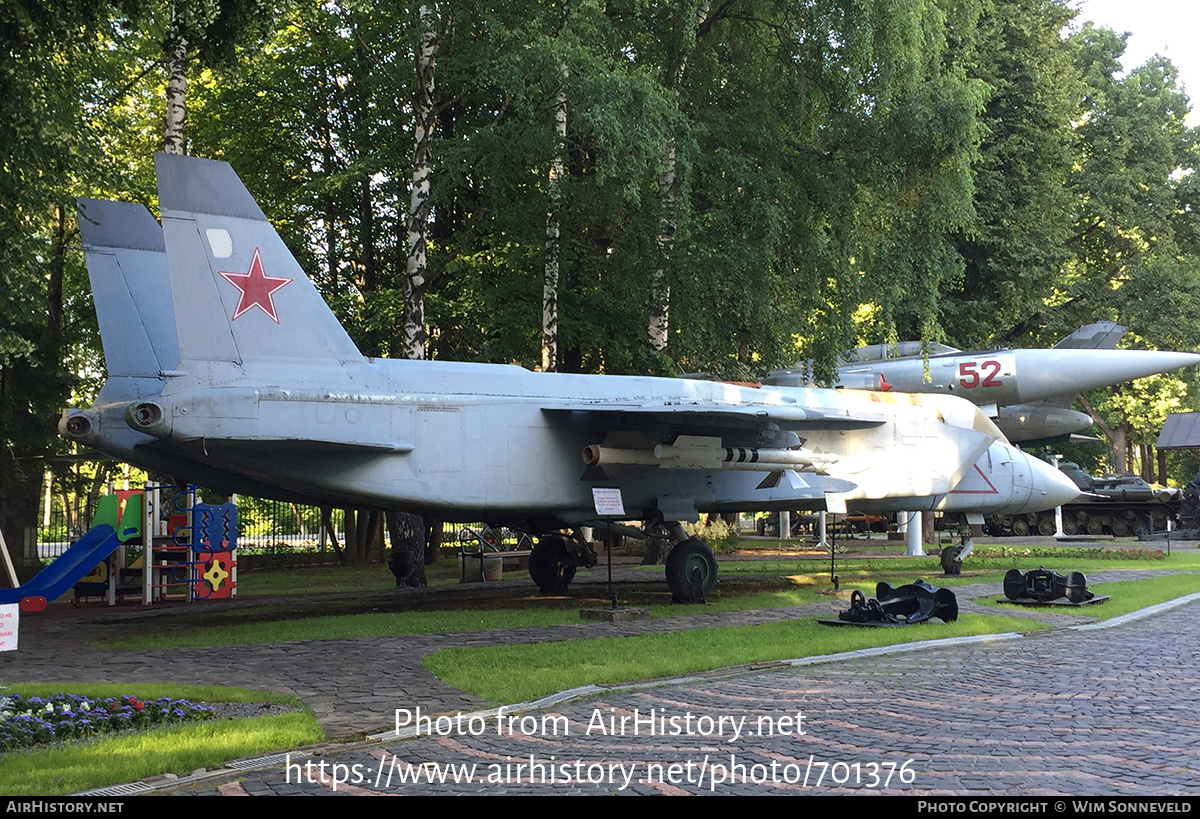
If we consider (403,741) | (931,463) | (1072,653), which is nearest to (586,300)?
(931,463)

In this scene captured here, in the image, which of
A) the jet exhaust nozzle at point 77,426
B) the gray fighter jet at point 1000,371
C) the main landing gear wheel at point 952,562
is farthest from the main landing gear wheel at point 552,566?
the gray fighter jet at point 1000,371

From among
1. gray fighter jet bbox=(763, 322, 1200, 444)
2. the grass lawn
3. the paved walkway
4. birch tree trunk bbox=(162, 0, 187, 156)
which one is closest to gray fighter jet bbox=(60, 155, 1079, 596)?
the paved walkway

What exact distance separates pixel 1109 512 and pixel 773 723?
34966mm

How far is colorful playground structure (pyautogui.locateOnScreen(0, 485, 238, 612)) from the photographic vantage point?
1463 centimetres

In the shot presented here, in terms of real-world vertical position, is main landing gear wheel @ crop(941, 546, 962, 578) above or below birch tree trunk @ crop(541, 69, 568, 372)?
below

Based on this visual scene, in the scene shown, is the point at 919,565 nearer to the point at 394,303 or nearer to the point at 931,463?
the point at 931,463

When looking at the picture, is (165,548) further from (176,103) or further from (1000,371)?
(1000,371)

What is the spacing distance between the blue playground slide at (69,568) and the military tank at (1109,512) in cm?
3040

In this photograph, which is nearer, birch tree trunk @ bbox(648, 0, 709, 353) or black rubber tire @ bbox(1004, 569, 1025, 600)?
black rubber tire @ bbox(1004, 569, 1025, 600)

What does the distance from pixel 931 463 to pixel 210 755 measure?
14.1 meters

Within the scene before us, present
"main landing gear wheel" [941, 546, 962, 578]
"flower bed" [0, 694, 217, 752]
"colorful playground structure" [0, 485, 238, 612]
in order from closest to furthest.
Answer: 1. "flower bed" [0, 694, 217, 752]
2. "colorful playground structure" [0, 485, 238, 612]
3. "main landing gear wheel" [941, 546, 962, 578]

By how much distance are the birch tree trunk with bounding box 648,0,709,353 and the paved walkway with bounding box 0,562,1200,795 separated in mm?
9906

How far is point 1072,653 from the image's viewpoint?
962 centimetres

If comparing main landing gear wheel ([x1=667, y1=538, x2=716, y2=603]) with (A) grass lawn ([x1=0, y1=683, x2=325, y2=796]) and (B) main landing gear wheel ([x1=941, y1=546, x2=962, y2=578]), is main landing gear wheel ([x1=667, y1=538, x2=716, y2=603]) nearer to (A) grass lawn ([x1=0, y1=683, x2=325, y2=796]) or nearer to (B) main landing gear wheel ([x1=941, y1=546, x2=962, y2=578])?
(B) main landing gear wheel ([x1=941, y1=546, x2=962, y2=578])
